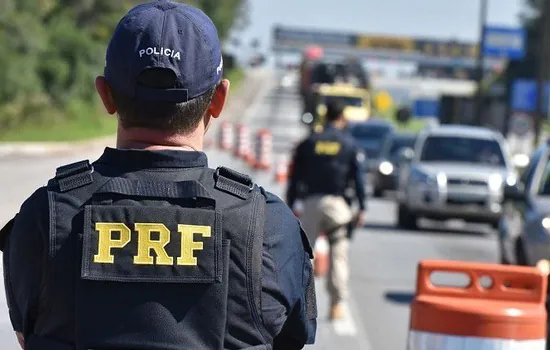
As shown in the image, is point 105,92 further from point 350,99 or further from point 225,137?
point 350,99

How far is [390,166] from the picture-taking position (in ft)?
101

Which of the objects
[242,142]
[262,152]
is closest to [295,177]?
[262,152]

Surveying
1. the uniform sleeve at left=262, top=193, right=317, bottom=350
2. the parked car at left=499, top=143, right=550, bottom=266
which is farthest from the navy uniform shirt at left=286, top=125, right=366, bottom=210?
the uniform sleeve at left=262, top=193, right=317, bottom=350

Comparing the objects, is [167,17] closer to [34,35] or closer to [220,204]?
[220,204]

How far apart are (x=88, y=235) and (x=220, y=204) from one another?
0.92 feet

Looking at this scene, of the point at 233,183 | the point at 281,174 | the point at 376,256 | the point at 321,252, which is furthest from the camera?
the point at 281,174

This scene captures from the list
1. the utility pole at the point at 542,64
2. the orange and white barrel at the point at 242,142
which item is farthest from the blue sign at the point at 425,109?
the orange and white barrel at the point at 242,142

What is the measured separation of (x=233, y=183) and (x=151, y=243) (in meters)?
0.23

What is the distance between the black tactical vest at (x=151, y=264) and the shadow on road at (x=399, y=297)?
35.2ft

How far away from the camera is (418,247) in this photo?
63.2 ft

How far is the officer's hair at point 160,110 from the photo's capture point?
113 inches

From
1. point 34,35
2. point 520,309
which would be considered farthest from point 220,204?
point 34,35

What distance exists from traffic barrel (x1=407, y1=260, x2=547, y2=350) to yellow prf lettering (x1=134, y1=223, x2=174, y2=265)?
2954mm

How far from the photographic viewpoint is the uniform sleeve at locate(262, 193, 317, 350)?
2895mm
